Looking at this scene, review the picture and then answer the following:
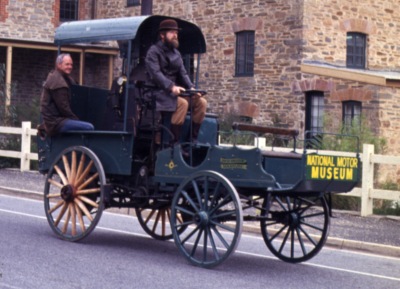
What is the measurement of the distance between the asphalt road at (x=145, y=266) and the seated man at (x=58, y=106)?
136 centimetres

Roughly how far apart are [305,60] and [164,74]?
53.7 ft

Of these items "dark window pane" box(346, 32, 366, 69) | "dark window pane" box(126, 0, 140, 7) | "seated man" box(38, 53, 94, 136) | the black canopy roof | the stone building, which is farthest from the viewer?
"dark window pane" box(126, 0, 140, 7)

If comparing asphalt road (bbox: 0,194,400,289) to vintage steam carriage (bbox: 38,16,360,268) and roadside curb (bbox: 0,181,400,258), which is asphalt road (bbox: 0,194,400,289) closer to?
vintage steam carriage (bbox: 38,16,360,268)

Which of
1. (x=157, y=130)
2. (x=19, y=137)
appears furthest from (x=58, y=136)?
(x=19, y=137)

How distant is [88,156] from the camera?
11789 millimetres

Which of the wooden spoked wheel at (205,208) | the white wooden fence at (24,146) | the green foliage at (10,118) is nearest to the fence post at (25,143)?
the white wooden fence at (24,146)

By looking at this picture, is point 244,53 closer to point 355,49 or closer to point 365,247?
point 355,49

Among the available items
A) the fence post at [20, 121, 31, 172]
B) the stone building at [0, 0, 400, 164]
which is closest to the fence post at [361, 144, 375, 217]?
the stone building at [0, 0, 400, 164]

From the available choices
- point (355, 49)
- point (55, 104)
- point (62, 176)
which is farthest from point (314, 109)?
point (62, 176)

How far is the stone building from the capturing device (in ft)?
86.3

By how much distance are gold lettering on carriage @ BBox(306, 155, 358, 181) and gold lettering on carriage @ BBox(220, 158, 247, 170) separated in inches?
A: 28.4

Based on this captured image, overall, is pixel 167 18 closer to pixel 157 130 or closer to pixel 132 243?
pixel 157 130

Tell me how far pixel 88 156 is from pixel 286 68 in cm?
1663

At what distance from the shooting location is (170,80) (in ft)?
37.1
